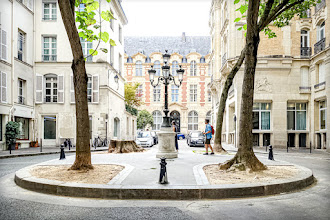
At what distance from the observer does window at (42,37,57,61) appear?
2442cm

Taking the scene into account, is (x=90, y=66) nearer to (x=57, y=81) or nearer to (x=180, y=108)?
(x=57, y=81)

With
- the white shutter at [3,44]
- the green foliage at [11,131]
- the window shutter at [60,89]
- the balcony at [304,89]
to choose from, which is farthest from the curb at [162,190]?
the window shutter at [60,89]

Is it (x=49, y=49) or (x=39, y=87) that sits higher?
(x=49, y=49)

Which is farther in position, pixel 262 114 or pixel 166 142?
pixel 262 114

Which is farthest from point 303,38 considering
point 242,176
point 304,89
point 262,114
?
point 242,176

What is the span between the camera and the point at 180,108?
170 ft

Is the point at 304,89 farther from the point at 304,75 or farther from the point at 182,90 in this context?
the point at 182,90

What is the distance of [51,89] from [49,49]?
3.28 metres

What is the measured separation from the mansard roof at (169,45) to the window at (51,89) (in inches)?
1204

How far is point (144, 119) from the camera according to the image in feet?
159

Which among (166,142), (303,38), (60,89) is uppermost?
(303,38)

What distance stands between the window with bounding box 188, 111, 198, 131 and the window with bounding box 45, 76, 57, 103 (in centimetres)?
3082

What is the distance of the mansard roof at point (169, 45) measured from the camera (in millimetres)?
54281

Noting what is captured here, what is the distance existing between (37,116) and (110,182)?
19.5 meters
